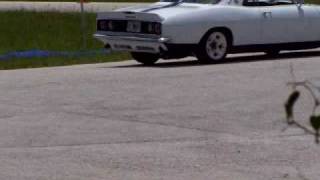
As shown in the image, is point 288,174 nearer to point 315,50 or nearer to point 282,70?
point 282,70

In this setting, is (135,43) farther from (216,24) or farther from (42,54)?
(42,54)

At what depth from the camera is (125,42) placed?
653 inches

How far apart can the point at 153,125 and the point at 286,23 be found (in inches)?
310

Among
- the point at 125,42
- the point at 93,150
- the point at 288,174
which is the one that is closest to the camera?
the point at 288,174

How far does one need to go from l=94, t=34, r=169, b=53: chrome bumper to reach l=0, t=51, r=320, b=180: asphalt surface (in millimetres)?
389

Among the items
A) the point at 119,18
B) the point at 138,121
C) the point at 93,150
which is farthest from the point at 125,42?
the point at 93,150

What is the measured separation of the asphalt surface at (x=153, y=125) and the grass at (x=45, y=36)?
97.5 inches

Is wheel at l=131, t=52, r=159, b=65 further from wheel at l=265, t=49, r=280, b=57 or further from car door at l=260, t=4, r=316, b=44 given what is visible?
wheel at l=265, t=49, r=280, b=57

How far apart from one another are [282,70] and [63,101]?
14.3ft

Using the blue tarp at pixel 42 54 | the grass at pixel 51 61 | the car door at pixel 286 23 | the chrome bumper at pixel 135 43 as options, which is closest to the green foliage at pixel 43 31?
the blue tarp at pixel 42 54

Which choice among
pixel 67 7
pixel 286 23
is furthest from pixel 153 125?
pixel 67 7

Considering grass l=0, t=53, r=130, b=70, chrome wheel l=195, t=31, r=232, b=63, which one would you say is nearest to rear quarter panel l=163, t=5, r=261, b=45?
chrome wheel l=195, t=31, r=232, b=63

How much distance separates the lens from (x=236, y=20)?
16828 millimetres

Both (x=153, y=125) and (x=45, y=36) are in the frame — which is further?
(x=45, y=36)
